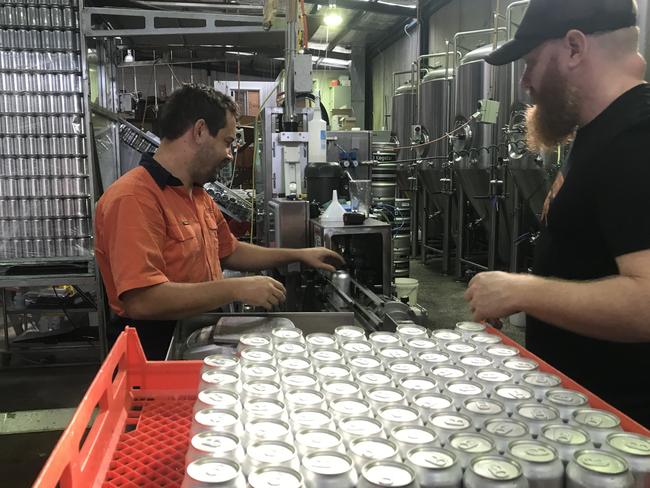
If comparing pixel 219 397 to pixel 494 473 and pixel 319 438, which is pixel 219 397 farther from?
pixel 494 473

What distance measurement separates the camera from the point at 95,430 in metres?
0.83

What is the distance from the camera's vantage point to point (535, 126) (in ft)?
4.87

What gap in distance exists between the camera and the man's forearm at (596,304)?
92cm

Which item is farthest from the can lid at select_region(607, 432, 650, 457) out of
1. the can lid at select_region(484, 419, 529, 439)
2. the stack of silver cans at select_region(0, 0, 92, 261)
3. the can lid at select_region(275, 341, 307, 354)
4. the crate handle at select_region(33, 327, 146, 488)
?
the stack of silver cans at select_region(0, 0, 92, 261)

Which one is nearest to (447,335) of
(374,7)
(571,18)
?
(571,18)

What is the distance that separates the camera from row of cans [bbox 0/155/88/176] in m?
3.33

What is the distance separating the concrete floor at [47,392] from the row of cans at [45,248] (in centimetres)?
84

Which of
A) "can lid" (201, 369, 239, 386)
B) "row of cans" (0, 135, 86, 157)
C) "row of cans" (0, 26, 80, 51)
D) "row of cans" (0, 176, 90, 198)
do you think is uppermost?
"row of cans" (0, 26, 80, 51)

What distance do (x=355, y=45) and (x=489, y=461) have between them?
11.9 metres

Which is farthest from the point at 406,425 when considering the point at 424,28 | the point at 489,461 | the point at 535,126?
the point at 424,28

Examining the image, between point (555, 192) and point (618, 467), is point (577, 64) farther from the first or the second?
point (618, 467)

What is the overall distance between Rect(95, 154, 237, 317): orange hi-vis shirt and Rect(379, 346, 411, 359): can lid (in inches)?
33.5

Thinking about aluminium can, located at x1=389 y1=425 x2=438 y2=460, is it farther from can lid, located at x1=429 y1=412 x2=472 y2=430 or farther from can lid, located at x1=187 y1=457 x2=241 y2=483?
can lid, located at x1=187 y1=457 x2=241 y2=483

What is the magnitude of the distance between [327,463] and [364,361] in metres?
0.37
